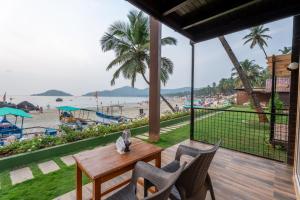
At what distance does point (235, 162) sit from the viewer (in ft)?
10.3

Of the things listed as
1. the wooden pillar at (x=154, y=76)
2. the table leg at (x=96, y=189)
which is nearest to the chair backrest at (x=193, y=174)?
the table leg at (x=96, y=189)

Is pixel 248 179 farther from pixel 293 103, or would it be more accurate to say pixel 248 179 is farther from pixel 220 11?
pixel 220 11

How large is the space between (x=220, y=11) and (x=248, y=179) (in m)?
2.70

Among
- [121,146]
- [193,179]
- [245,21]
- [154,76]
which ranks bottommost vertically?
[193,179]

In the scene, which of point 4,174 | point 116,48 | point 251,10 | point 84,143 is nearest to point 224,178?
point 251,10

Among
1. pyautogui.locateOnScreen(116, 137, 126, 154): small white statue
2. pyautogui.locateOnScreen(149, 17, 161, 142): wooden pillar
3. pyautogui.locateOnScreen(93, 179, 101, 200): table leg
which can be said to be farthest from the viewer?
pyautogui.locateOnScreen(149, 17, 161, 142): wooden pillar

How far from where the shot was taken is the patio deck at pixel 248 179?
215 cm

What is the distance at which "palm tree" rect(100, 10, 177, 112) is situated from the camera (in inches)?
340

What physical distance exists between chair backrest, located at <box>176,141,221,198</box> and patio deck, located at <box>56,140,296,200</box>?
3.08ft

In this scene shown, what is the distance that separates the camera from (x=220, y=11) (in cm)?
238

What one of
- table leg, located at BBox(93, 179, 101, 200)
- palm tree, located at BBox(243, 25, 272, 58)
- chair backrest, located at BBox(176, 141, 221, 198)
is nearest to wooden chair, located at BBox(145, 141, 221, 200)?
chair backrest, located at BBox(176, 141, 221, 198)

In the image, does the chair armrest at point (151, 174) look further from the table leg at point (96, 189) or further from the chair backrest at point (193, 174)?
the table leg at point (96, 189)

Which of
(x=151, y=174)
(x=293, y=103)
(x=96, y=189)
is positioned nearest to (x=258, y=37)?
(x=293, y=103)

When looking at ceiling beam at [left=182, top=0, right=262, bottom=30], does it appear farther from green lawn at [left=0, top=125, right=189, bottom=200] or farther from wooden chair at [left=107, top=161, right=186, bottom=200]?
green lawn at [left=0, top=125, right=189, bottom=200]
